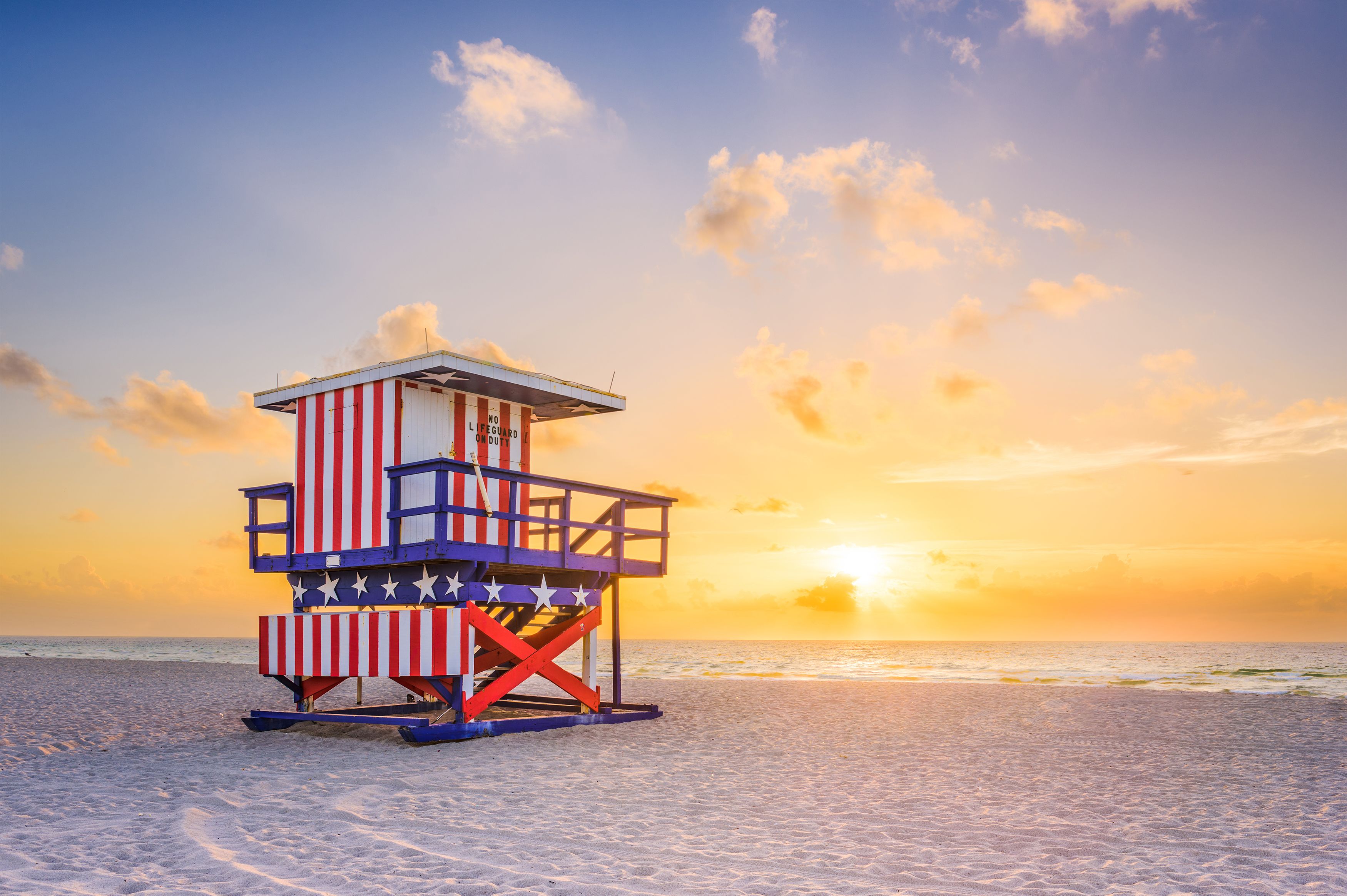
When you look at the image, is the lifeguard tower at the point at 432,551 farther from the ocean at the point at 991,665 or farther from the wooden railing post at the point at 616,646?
the ocean at the point at 991,665

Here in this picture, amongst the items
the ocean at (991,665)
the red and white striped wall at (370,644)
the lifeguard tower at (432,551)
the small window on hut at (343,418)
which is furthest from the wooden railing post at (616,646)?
the ocean at (991,665)

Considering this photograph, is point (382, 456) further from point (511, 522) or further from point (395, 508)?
point (511, 522)

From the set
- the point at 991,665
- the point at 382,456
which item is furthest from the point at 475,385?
the point at 991,665

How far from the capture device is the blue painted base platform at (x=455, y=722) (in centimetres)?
1184

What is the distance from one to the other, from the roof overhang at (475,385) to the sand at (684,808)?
15.7 feet

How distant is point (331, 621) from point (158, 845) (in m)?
6.13

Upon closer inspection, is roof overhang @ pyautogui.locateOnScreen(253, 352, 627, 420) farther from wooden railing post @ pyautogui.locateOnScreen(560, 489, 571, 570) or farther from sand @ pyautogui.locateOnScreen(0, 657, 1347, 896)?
sand @ pyautogui.locateOnScreen(0, 657, 1347, 896)

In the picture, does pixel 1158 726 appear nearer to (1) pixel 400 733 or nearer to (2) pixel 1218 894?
(2) pixel 1218 894

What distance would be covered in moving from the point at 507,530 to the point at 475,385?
2.18m

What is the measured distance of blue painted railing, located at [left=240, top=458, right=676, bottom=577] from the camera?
11.8 metres

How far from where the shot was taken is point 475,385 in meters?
13.3

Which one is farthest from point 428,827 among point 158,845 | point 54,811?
point 54,811

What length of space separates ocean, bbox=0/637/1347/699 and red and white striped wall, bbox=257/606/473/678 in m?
20.2

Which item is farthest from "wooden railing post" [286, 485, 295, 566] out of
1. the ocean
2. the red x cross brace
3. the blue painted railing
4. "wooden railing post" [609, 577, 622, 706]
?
the ocean
